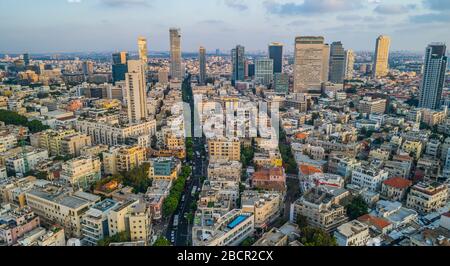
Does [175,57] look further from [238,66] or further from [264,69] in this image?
[264,69]

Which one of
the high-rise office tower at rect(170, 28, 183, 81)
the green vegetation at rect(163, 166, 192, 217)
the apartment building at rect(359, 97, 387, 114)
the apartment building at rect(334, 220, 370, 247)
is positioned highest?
the high-rise office tower at rect(170, 28, 183, 81)

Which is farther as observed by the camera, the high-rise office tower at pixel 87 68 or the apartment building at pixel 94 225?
the high-rise office tower at pixel 87 68

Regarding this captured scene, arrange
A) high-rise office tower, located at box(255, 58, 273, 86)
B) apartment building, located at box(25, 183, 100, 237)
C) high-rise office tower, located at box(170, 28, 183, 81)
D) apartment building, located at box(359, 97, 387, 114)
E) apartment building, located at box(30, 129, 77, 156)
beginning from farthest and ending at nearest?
Result: high-rise office tower, located at box(255, 58, 273, 86)
high-rise office tower, located at box(170, 28, 183, 81)
apartment building, located at box(359, 97, 387, 114)
apartment building, located at box(30, 129, 77, 156)
apartment building, located at box(25, 183, 100, 237)

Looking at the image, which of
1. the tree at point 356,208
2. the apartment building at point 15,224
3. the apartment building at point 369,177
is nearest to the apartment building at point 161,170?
the apartment building at point 15,224

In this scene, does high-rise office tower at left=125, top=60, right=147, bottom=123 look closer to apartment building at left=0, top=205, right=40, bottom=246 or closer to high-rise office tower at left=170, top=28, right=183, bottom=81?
apartment building at left=0, top=205, right=40, bottom=246

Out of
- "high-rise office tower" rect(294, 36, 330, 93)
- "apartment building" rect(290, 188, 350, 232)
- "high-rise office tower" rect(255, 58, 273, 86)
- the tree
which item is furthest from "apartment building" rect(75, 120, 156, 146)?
"high-rise office tower" rect(255, 58, 273, 86)

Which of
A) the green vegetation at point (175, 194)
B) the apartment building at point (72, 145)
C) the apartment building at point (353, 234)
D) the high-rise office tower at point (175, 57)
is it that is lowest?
the green vegetation at point (175, 194)

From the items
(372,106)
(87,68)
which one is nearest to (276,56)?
(372,106)

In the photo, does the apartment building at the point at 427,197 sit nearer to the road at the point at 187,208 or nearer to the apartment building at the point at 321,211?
the apartment building at the point at 321,211
